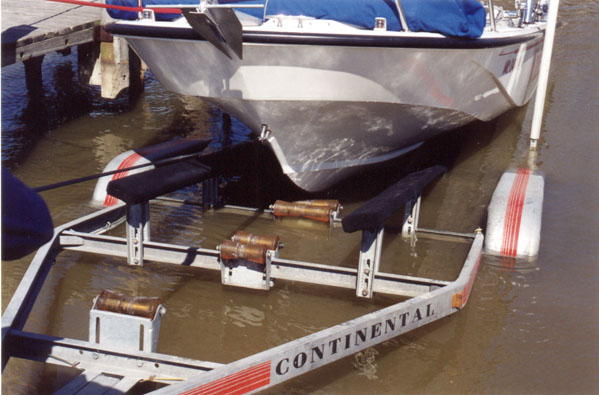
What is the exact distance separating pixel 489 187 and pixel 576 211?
1.14 metres

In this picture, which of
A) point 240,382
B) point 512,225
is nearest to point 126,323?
point 240,382

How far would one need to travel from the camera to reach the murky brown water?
13.4 ft

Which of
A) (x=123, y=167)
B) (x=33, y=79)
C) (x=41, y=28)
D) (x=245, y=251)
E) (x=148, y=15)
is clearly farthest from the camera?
(x=33, y=79)

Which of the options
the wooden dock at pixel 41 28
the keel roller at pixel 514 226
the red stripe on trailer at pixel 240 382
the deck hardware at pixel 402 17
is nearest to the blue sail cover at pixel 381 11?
the deck hardware at pixel 402 17

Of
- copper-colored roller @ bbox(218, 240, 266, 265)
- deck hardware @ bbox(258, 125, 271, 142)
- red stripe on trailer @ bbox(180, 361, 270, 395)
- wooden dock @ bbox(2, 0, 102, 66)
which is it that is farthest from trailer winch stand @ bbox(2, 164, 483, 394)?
wooden dock @ bbox(2, 0, 102, 66)

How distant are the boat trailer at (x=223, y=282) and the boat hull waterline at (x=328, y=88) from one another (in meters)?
0.63

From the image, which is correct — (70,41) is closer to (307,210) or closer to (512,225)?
(307,210)

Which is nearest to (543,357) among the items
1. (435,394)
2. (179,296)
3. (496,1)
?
(435,394)

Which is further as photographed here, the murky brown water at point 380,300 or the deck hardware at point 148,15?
the deck hardware at point 148,15

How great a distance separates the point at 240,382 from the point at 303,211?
319cm

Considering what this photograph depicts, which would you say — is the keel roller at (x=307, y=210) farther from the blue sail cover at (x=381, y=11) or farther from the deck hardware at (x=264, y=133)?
the blue sail cover at (x=381, y=11)

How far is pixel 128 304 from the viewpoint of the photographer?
3604 mm

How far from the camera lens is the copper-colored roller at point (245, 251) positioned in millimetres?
4684

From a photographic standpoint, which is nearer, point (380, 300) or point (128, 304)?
point (128, 304)
